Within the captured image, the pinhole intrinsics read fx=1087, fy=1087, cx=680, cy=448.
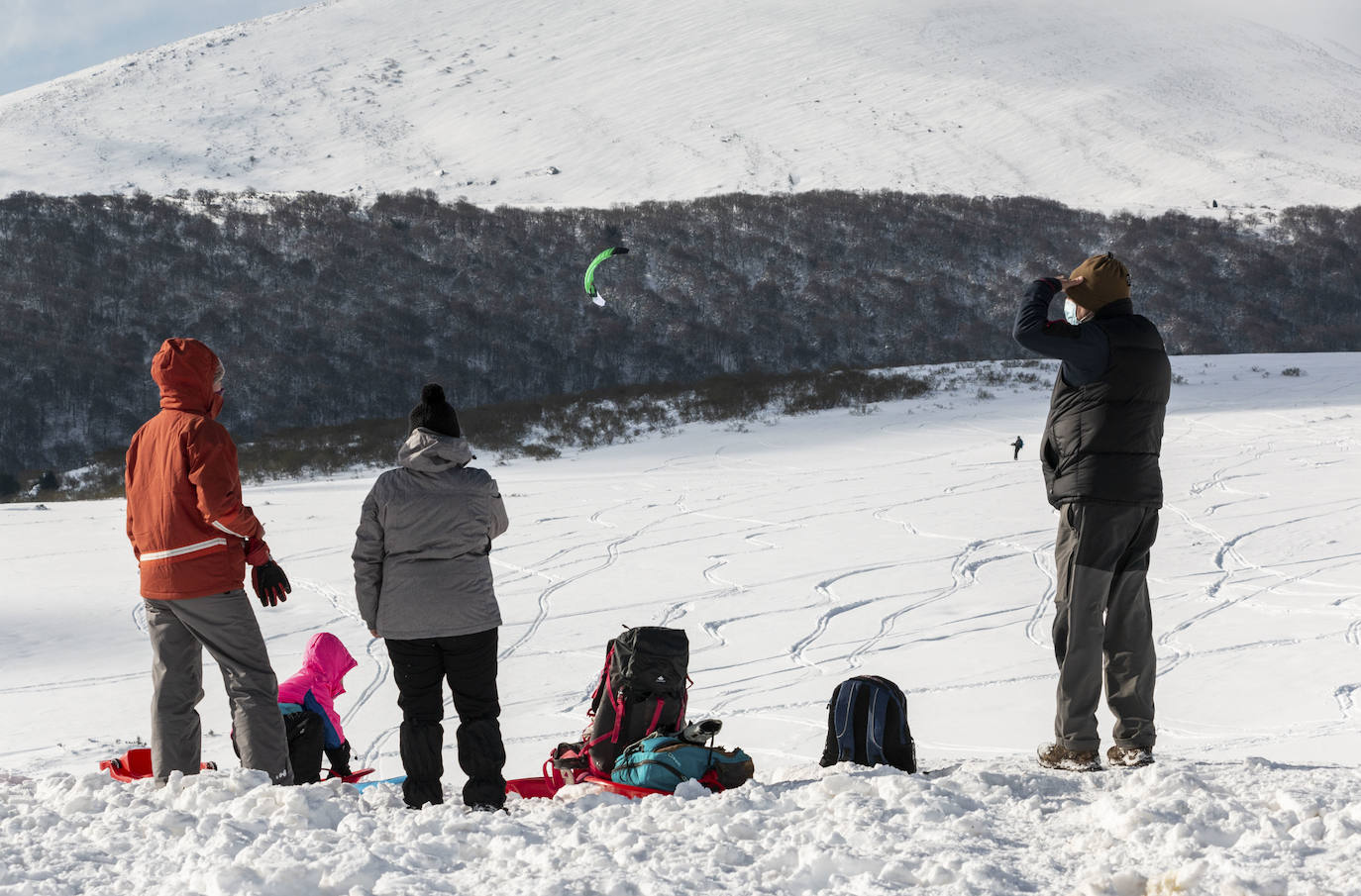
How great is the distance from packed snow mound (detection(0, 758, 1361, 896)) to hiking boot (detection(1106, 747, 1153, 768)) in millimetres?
106

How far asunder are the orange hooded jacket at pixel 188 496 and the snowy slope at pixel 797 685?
2.17 ft

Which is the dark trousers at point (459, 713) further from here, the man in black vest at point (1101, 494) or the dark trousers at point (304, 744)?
the man in black vest at point (1101, 494)

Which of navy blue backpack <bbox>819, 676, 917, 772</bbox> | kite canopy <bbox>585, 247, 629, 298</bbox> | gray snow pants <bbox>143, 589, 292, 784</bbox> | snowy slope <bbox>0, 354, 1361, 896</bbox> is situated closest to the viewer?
snowy slope <bbox>0, 354, 1361, 896</bbox>

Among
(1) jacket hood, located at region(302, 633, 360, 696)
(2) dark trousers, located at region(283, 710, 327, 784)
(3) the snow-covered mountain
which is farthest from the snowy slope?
(3) the snow-covered mountain

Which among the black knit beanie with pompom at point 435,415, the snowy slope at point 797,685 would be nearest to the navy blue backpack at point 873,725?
the snowy slope at point 797,685

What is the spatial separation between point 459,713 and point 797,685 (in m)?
3.14

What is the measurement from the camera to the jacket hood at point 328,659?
4.13 meters

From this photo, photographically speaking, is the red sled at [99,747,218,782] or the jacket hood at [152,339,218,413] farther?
the red sled at [99,747,218,782]

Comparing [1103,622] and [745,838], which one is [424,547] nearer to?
[745,838]

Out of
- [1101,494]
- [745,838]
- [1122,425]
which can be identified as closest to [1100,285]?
[1122,425]

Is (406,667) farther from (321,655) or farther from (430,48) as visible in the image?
(430,48)

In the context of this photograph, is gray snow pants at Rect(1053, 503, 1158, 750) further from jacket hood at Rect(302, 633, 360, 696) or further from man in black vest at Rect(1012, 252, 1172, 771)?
jacket hood at Rect(302, 633, 360, 696)

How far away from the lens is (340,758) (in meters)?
4.18

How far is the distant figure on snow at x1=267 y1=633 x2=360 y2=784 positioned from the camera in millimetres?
4078
